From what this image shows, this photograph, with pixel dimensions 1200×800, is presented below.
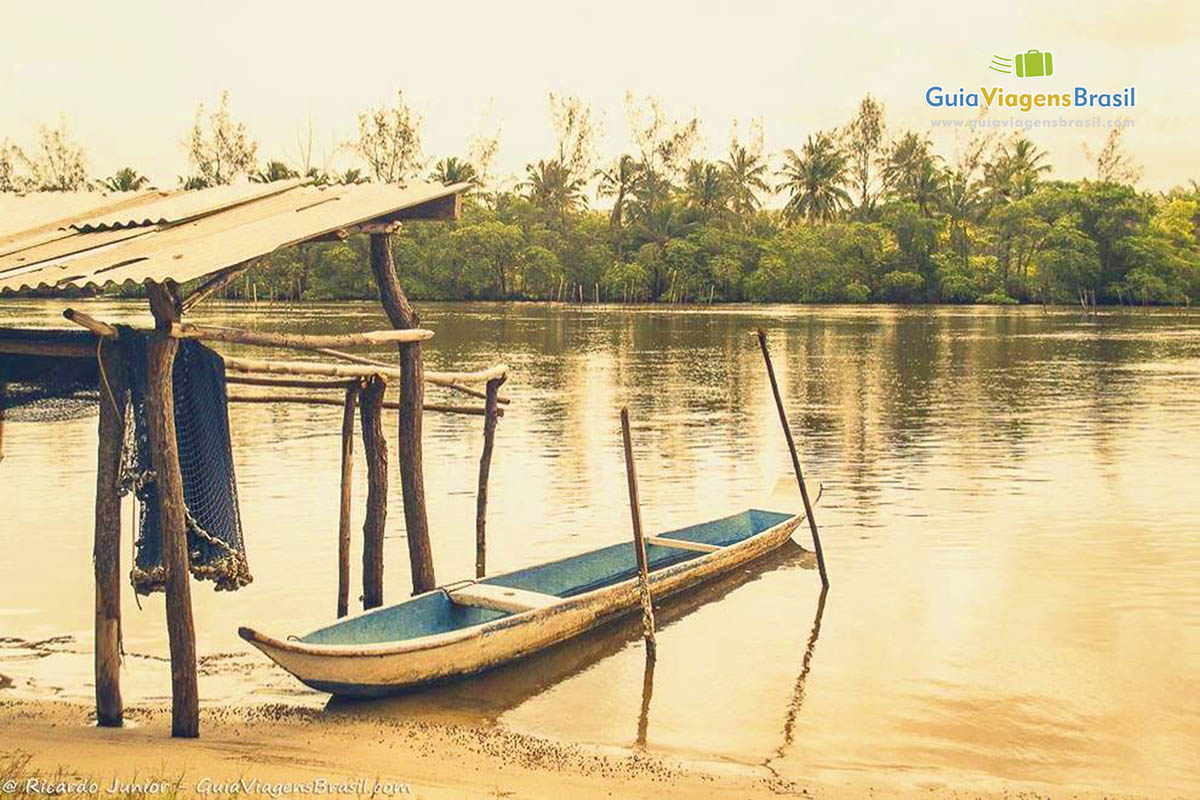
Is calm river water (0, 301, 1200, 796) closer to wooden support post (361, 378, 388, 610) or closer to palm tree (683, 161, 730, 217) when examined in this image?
wooden support post (361, 378, 388, 610)

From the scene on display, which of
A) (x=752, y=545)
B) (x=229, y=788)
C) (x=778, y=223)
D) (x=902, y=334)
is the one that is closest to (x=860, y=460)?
(x=752, y=545)

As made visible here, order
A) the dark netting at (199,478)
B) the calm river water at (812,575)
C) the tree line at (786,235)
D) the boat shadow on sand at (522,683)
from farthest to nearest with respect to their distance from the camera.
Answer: the tree line at (786,235) → the calm river water at (812,575) → the boat shadow on sand at (522,683) → the dark netting at (199,478)

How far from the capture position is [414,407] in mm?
10836

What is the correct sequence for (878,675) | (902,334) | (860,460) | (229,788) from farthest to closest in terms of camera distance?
(902,334)
(860,460)
(878,675)
(229,788)

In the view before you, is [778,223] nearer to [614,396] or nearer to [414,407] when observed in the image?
[614,396]

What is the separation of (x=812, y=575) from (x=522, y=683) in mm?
4940

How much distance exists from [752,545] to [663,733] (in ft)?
15.9

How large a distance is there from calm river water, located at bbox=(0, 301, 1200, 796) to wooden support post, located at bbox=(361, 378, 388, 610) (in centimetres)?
101

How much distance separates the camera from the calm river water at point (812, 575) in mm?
9148

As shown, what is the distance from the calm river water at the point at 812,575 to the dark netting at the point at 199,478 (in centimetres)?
145

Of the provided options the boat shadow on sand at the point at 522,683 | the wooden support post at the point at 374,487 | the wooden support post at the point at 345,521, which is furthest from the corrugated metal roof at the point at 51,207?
the boat shadow on sand at the point at 522,683

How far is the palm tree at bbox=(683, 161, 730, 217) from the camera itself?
88.2m

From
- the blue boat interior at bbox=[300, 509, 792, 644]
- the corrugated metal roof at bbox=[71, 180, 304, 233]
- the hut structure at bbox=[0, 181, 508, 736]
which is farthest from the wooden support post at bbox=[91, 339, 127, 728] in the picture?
the corrugated metal roof at bbox=[71, 180, 304, 233]

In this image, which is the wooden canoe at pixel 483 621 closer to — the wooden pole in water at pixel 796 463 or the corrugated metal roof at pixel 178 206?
the wooden pole in water at pixel 796 463
